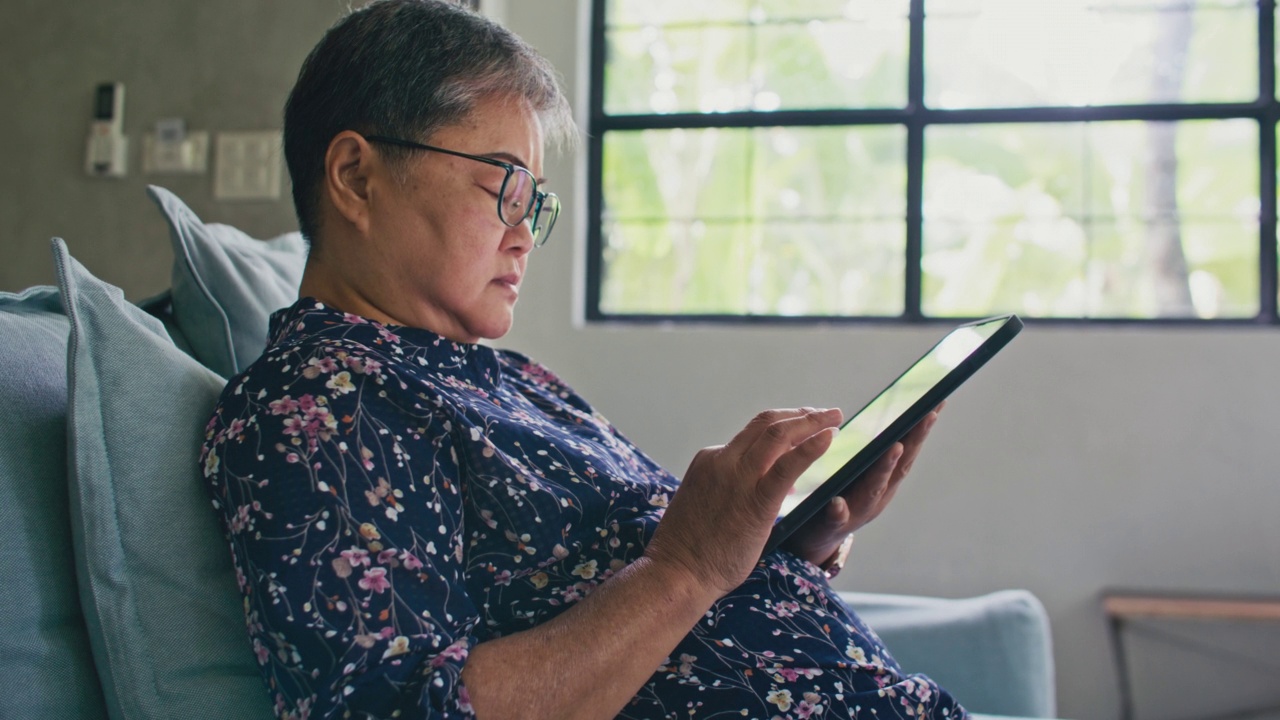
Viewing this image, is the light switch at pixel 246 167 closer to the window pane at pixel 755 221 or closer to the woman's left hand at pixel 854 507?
the window pane at pixel 755 221

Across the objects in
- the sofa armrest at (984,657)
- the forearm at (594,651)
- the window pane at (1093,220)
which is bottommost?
the sofa armrest at (984,657)

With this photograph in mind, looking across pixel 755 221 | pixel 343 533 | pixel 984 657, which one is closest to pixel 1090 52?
pixel 755 221

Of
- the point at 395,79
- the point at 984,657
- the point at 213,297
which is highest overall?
the point at 395,79

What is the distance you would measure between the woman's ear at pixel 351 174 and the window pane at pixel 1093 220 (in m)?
2.03

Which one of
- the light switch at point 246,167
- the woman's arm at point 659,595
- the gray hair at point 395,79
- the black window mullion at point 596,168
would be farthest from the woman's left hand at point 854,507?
the light switch at point 246,167

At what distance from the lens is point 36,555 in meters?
0.81

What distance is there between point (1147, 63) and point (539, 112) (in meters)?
2.19

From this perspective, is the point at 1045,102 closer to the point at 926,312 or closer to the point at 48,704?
the point at 926,312

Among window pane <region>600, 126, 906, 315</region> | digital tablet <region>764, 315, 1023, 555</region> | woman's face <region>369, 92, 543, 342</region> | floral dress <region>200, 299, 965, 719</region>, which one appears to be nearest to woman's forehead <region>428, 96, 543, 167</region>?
woman's face <region>369, 92, 543, 342</region>

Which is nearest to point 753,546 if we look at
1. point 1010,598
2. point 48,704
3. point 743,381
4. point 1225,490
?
point 48,704

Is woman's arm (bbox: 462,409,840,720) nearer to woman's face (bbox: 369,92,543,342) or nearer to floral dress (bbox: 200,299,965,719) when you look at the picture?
floral dress (bbox: 200,299,965,719)

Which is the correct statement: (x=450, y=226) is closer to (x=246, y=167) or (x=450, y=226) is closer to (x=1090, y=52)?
(x=246, y=167)

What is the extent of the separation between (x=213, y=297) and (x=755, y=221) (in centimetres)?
191

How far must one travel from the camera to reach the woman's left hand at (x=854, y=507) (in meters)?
1.11
